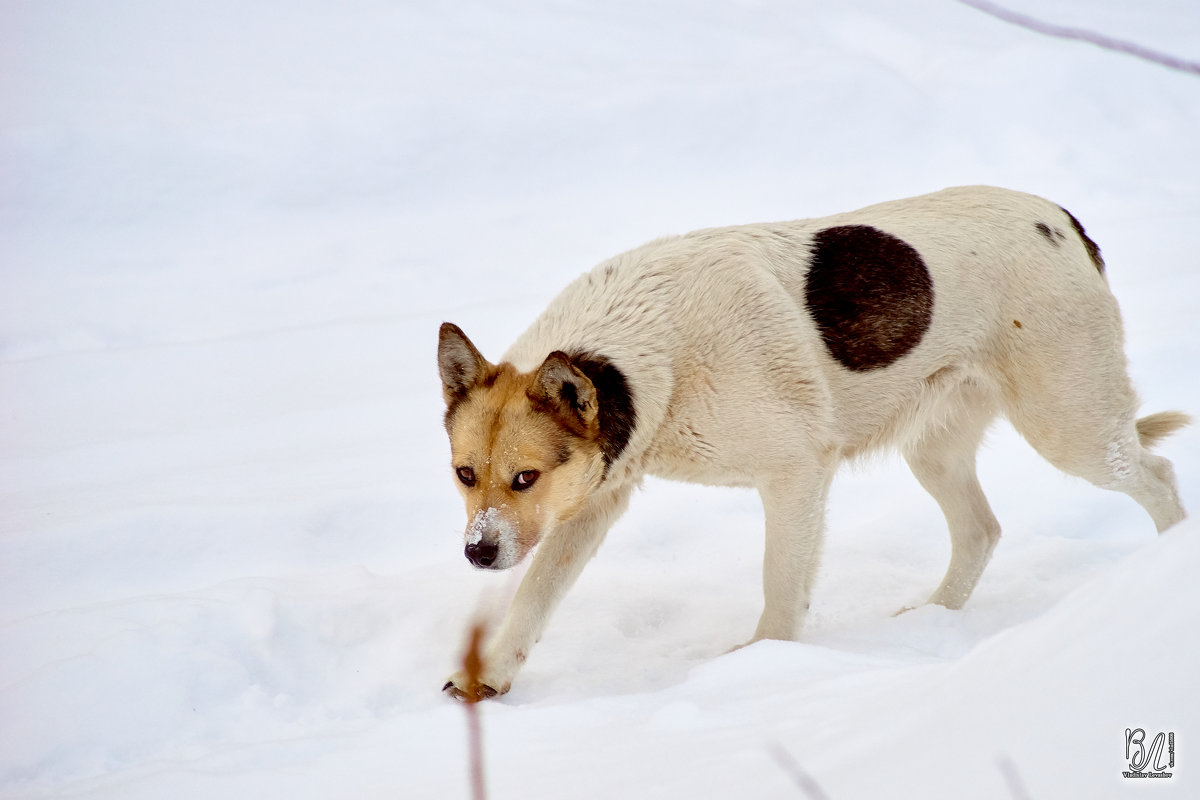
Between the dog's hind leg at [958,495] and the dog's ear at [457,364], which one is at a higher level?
the dog's ear at [457,364]

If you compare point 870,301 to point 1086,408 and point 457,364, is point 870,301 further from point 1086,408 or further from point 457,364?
point 457,364

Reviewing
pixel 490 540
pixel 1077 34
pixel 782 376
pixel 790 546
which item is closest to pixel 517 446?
pixel 490 540

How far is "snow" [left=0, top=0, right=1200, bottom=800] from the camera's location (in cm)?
214

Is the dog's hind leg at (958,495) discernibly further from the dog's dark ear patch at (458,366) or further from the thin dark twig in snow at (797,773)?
the thin dark twig in snow at (797,773)

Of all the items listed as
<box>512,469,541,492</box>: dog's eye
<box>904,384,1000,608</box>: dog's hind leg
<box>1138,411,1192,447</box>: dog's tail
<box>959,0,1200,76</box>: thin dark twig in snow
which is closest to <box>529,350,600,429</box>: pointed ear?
<box>512,469,541,492</box>: dog's eye

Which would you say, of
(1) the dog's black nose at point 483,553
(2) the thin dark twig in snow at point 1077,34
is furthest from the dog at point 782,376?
(2) the thin dark twig in snow at point 1077,34

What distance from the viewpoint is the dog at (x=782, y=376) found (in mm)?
3885

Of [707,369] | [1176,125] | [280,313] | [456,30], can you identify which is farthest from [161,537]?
[1176,125]

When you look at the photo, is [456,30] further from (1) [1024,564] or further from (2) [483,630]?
(2) [483,630]

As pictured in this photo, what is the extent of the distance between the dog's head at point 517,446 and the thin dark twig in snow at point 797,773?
1.95 metres

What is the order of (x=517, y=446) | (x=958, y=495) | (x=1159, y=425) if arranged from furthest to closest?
(x=958, y=495) → (x=1159, y=425) → (x=517, y=446)

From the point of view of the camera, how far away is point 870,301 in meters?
4.27

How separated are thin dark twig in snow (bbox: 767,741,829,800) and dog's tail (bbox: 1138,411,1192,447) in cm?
381

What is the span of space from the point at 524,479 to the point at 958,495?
2.43 metres
